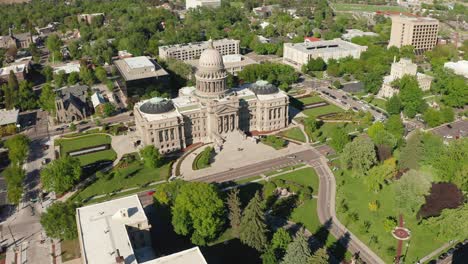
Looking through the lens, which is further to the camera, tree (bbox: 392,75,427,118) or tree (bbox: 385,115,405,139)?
tree (bbox: 392,75,427,118)

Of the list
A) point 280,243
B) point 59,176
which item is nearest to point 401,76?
point 280,243

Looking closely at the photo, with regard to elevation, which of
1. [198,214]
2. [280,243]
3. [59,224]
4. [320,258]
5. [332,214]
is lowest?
[332,214]

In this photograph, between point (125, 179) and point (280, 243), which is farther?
point (125, 179)

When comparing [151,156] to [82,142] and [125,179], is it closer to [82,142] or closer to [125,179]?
[125,179]

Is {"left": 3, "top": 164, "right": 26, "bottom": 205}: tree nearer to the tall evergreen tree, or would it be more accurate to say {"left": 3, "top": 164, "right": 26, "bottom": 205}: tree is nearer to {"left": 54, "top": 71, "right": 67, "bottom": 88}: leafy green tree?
the tall evergreen tree

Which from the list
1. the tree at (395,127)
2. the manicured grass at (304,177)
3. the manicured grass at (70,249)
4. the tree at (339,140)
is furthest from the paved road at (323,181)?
the manicured grass at (70,249)

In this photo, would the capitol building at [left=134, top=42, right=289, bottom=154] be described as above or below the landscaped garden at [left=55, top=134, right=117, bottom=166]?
above

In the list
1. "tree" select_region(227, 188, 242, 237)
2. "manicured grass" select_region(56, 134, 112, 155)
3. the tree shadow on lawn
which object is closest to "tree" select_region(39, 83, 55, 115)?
"manicured grass" select_region(56, 134, 112, 155)
